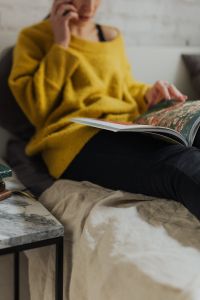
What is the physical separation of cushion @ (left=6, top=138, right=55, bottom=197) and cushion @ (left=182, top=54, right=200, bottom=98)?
2.10 ft

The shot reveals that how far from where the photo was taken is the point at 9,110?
4.02 feet

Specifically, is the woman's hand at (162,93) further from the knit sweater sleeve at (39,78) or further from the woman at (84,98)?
the knit sweater sleeve at (39,78)

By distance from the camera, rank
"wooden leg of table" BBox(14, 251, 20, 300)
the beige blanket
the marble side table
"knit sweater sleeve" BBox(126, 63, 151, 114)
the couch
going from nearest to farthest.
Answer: the beige blanket < the marble side table < "wooden leg of table" BBox(14, 251, 20, 300) < "knit sweater sleeve" BBox(126, 63, 151, 114) < the couch

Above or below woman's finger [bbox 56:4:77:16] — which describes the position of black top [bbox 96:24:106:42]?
below

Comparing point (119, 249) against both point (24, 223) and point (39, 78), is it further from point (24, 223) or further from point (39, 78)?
point (39, 78)

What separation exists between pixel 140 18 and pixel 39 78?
64 centimetres

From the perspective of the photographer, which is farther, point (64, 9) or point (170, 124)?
point (64, 9)

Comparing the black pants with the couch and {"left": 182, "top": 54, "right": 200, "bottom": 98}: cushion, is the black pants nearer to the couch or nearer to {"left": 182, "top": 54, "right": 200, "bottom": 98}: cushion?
the couch

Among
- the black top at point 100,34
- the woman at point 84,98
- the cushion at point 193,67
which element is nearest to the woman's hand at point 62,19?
the woman at point 84,98

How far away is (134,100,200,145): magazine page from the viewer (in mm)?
883

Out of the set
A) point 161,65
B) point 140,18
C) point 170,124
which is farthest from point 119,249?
point 140,18

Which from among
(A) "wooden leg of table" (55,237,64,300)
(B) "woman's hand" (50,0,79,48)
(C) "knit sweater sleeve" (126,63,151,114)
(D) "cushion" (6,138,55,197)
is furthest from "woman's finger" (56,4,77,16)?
(A) "wooden leg of table" (55,237,64,300)

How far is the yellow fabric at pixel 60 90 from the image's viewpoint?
104 centimetres

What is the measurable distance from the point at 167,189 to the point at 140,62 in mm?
726
